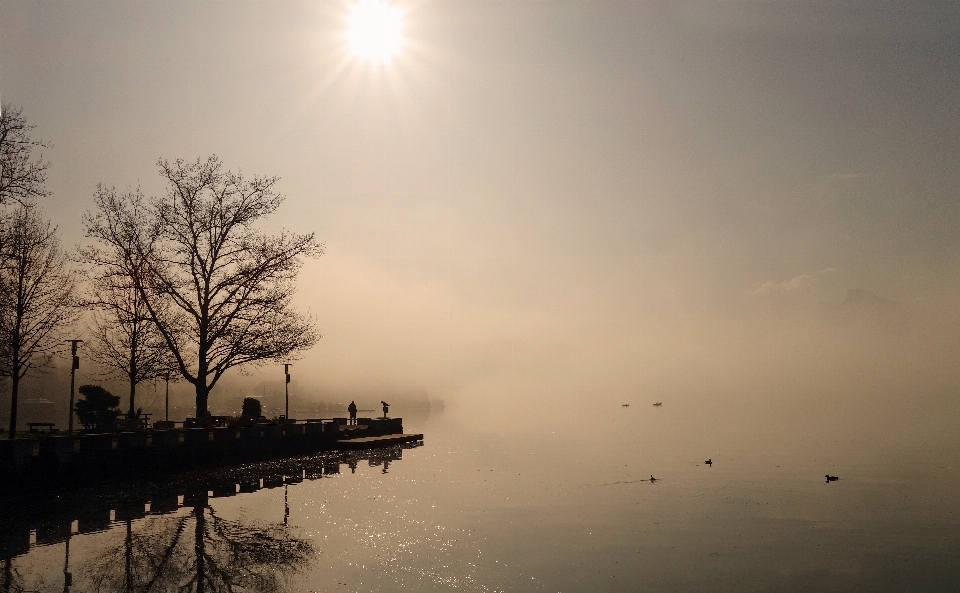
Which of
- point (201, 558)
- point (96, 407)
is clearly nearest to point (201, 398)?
point (96, 407)

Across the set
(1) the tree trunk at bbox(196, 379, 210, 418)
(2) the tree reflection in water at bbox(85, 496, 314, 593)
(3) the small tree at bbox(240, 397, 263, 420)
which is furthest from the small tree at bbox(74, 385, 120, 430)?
(2) the tree reflection in water at bbox(85, 496, 314, 593)

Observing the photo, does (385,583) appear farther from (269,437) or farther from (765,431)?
(765,431)

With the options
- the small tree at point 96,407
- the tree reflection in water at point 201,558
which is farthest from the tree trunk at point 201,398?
the tree reflection in water at point 201,558

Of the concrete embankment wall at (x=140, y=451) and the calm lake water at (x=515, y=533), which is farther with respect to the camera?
the concrete embankment wall at (x=140, y=451)

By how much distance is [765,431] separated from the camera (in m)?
73.3

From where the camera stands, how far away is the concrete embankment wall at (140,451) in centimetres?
2269

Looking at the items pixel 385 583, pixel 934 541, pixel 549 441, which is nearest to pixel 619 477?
pixel 934 541

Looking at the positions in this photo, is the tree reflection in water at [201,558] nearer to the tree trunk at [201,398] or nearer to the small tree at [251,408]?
the tree trunk at [201,398]

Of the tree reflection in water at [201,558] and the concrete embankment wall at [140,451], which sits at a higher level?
the concrete embankment wall at [140,451]

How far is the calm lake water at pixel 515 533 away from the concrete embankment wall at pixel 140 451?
1904 millimetres

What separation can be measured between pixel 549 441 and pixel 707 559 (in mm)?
42774

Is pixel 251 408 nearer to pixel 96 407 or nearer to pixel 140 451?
pixel 96 407

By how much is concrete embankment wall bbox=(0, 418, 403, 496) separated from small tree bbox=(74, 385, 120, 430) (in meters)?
9.02

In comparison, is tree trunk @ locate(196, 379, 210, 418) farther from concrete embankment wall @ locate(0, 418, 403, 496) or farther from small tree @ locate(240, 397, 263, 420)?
small tree @ locate(240, 397, 263, 420)
